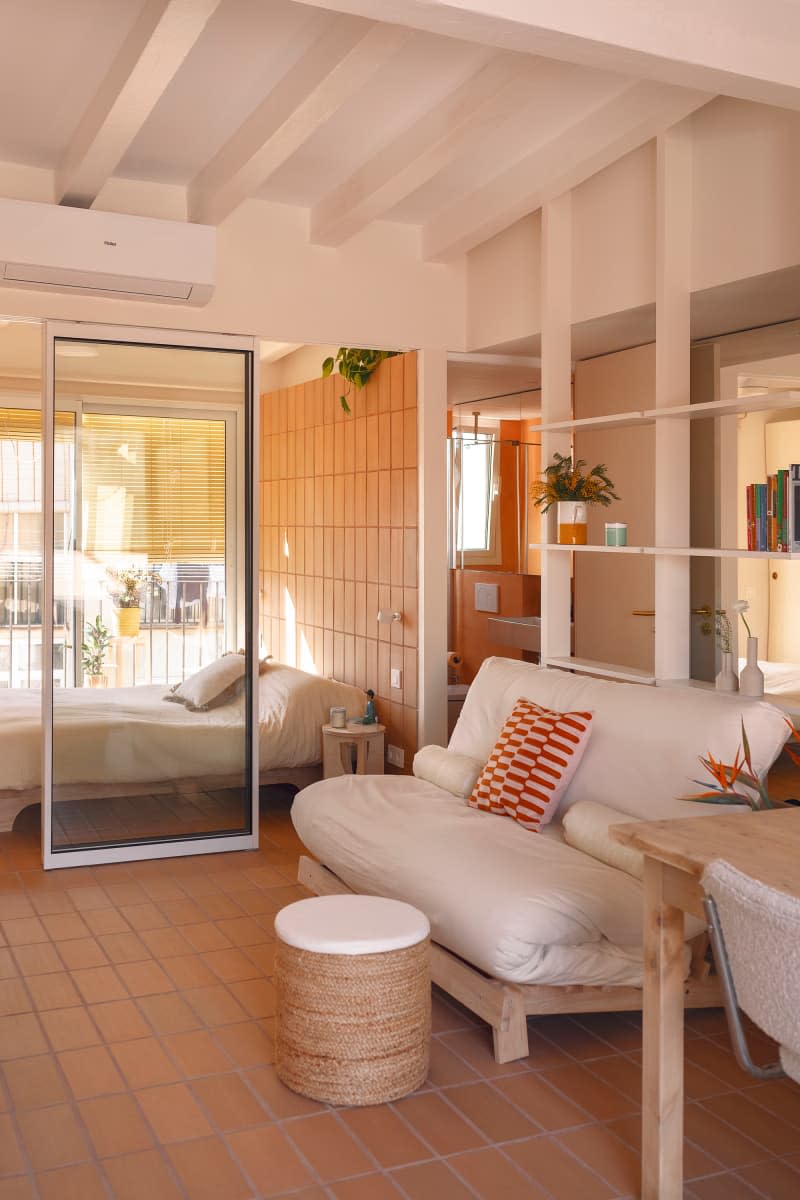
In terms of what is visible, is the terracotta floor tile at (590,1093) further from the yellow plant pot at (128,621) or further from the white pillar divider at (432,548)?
the yellow plant pot at (128,621)

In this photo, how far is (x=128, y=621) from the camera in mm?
4801

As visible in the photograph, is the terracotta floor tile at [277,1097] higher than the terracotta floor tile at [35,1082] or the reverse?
the reverse

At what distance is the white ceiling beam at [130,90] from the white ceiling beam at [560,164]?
135 centimetres

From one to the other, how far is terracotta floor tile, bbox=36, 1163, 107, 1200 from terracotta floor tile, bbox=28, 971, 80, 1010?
0.89m

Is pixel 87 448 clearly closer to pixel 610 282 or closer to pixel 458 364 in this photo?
pixel 458 364

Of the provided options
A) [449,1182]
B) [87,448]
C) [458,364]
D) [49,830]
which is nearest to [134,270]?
[87,448]

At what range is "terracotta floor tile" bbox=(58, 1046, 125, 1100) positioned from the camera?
9.05 feet

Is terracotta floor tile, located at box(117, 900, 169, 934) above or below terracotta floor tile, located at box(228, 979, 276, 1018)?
above

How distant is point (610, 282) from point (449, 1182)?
3205 millimetres

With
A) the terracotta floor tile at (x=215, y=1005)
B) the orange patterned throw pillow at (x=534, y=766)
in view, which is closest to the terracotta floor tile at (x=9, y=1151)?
the terracotta floor tile at (x=215, y=1005)

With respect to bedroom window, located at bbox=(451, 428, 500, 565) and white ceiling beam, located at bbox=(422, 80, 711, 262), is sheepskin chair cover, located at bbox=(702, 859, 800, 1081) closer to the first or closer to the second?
white ceiling beam, located at bbox=(422, 80, 711, 262)

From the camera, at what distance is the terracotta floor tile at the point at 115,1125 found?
8.21 ft

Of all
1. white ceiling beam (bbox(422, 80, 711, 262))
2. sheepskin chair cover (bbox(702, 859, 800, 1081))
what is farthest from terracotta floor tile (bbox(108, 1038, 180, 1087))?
white ceiling beam (bbox(422, 80, 711, 262))

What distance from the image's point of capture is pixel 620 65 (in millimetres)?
2615
